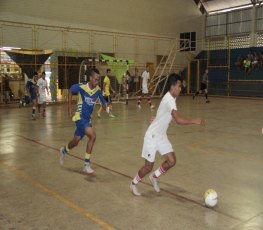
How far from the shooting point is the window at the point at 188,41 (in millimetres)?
29281

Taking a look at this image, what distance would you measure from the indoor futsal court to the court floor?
25mm

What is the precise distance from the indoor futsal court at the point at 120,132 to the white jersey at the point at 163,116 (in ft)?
0.05

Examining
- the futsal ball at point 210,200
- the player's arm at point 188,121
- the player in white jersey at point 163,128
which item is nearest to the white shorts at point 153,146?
the player in white jersey at point 163,128

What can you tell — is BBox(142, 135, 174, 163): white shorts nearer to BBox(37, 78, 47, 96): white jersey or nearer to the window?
BBox(37, 78, 47, 96): white jersey

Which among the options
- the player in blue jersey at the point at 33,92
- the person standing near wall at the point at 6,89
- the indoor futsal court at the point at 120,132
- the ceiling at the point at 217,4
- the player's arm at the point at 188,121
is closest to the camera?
the player's arm at the point at 188,121

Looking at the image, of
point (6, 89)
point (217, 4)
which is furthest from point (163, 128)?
point (217, 4)

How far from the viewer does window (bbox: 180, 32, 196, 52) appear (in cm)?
2928

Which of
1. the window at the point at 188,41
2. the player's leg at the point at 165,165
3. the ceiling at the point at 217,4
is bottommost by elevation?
the player's leg at the point at 165,165

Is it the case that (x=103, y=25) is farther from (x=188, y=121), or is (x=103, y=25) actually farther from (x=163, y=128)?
(x=188, y=121)

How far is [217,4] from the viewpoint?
30172 mm

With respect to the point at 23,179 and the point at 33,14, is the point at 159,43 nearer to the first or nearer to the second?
the point at 33,14

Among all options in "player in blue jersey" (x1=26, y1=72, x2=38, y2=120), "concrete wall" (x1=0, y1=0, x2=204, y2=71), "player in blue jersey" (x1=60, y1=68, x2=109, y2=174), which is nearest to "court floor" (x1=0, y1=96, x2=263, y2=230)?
"player in blue jersey" (x1=60, y1=68, x2=109, y2=174)

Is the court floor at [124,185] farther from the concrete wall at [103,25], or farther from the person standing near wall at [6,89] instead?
the concrete wall at [103,25]

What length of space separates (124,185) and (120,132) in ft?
16.7
